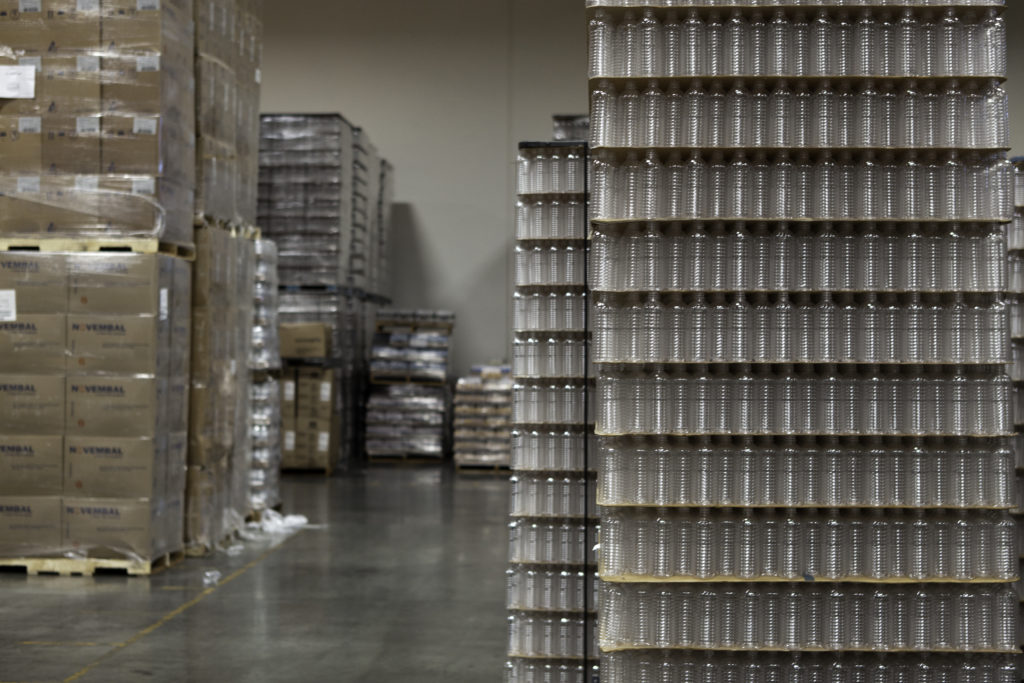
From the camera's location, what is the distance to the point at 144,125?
8734 mm

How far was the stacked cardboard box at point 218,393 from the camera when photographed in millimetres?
9656

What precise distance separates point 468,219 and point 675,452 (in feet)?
48.2

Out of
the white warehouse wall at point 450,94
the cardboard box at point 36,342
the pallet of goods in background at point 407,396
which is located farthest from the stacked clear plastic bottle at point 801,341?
the white warehouse wall at point 450,94

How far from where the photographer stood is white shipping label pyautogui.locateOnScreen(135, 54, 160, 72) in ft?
28.6

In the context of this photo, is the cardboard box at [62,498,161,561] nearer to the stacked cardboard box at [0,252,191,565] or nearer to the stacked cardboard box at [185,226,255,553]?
the stacked cardboard box at [0,252,191,565]

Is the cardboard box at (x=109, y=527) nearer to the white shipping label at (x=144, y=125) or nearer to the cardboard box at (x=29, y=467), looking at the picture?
the cardboard box at (x=29, y=467)

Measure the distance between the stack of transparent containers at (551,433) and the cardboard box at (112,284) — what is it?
3487mm

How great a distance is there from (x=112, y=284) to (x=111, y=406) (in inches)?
36.1

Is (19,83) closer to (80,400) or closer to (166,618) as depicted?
(80,400)

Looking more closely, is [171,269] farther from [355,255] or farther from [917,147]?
[355,255]

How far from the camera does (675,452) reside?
4.74 metres

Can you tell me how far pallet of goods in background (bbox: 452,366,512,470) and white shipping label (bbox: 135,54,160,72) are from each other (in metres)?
8.73

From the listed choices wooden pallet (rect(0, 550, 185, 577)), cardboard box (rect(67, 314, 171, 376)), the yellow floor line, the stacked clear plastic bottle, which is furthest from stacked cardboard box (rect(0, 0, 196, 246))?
the stacked clear plastic bottle

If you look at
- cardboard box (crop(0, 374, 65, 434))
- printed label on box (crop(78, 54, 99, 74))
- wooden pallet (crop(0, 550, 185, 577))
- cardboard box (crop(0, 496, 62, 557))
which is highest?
printed label on box (crop(78, 54, 99, 74))
